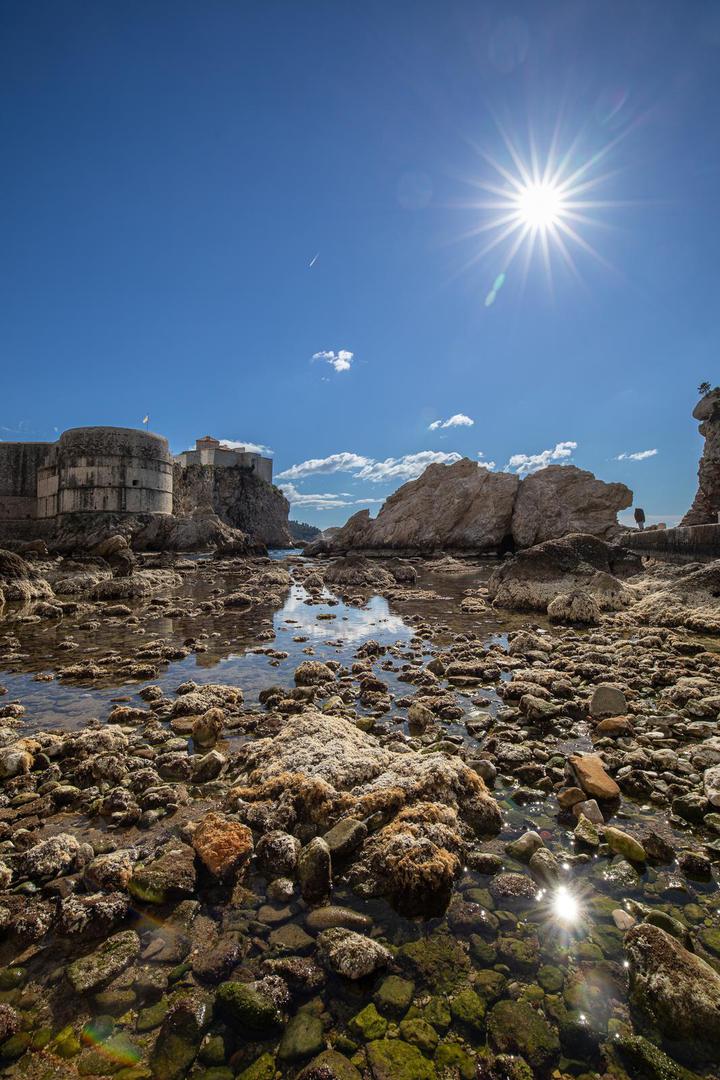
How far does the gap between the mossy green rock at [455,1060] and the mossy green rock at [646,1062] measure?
2.27ft

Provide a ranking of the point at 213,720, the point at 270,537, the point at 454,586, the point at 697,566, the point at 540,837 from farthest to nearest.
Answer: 1. the point at 270,537
2. the point at 454,586
3. the point at 697,566
4. the point at 213,720
5. the point at 540,837

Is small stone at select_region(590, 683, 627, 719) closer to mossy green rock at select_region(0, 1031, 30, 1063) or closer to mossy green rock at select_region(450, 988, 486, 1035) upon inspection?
mossy green rock at select_region(450, 988, 486, 1035)

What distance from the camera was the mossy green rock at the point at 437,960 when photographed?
2635mm

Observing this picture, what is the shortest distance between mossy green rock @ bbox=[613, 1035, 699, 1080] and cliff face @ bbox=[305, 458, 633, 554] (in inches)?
2329

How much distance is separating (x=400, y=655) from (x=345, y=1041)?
7945 millimetres

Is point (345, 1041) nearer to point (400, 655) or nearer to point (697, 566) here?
point (400, 655)

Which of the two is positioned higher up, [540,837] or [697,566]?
[697,566]

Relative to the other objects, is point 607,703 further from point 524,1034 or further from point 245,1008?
point 245,1008

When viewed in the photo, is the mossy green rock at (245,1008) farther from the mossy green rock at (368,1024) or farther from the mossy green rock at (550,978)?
the mossy green rock at (550,978)

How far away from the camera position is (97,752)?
5.30m

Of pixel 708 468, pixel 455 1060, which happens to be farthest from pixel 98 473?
pixel 708 468

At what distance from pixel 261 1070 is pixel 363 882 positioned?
4.04ft

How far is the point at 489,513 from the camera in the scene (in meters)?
61.3

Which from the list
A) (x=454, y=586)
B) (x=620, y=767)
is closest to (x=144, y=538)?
(x=454, y=586)
